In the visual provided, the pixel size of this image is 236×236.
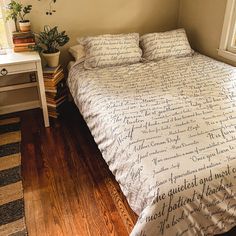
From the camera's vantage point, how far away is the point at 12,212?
1621mm

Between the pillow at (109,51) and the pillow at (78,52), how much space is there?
7 centimetres

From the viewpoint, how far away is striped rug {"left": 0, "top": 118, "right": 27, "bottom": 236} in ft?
5.05

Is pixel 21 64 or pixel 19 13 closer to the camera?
pixel 21 64

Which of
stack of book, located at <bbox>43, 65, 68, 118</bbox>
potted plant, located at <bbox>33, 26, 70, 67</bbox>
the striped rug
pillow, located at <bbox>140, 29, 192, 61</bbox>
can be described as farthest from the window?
the striped rug

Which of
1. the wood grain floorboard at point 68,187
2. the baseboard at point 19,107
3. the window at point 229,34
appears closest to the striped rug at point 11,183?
the wood grain floorboard at point 68,187

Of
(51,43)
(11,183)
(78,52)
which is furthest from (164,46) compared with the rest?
(11,183)

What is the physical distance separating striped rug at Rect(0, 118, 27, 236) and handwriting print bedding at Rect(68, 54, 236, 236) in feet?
2.24

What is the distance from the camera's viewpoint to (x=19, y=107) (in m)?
2.76

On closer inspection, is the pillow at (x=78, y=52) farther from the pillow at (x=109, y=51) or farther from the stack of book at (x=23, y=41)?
the stack of book at (x=23, y=41)

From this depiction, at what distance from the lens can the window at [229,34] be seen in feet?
7.66

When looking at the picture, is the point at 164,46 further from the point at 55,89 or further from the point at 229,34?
the point at 55,89

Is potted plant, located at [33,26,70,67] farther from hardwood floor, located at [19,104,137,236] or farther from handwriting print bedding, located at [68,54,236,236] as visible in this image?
hardwood floor, located at [19,104,137,236]

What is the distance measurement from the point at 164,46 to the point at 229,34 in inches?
24.5

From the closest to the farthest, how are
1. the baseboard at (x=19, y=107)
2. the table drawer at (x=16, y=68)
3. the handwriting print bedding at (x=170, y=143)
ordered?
the handwriting print bedding at (x=170, y=143)
the table drawer at (x=16, y=68)
the baseboard at (x=19, y=107)
